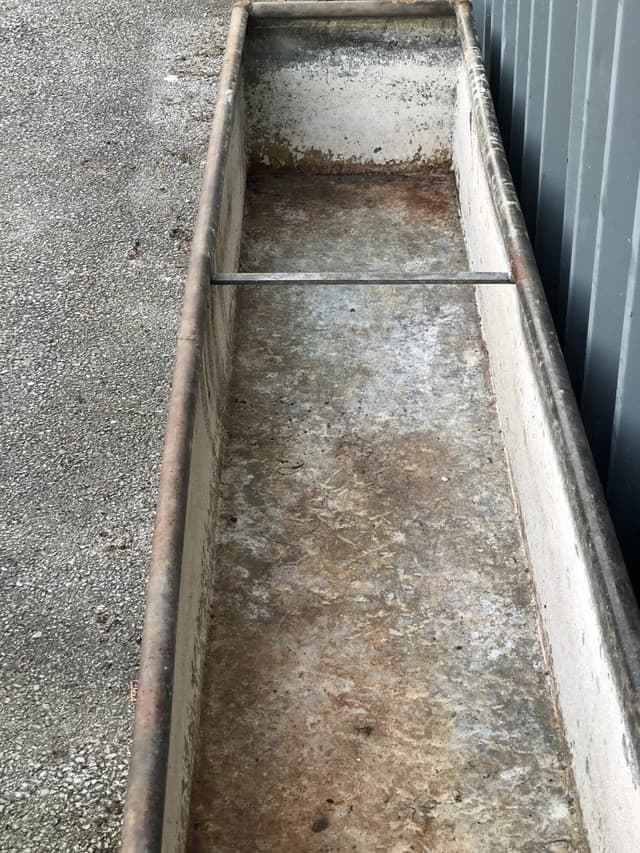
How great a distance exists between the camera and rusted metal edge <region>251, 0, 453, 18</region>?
219 inches

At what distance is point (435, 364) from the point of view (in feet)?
14.6

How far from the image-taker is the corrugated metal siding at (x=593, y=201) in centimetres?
292

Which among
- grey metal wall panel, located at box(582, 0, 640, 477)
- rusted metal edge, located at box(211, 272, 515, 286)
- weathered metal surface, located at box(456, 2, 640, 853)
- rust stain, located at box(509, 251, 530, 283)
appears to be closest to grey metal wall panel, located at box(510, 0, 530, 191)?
weathered metal surface, located at box(456, 2, 640, 853)

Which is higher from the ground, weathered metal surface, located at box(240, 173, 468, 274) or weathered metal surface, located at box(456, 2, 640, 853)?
weathered metal surface, located at box(456, 2, 640, 853)

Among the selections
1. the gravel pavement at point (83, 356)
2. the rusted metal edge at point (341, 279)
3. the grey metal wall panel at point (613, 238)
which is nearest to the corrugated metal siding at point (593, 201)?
the grey metal wall panel at point (613, 238)

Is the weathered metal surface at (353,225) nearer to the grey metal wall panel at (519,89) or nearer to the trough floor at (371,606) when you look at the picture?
the trough floor at (371,606)

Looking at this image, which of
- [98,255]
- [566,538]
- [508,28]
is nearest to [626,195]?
[566,538]

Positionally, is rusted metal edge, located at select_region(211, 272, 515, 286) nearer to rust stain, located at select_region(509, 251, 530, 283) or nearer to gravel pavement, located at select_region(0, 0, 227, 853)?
rust stain, located at select_region(509, 251, 530, 283)

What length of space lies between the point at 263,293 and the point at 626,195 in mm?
2136

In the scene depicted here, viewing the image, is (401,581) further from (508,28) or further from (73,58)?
(73,58)

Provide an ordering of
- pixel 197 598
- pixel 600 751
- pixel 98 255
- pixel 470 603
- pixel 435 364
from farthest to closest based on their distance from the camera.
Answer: pixel 98 255 → pixel 435 364 → pixel 470 603 → pixel 197 598 → pixel 600 751

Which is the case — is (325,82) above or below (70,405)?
above

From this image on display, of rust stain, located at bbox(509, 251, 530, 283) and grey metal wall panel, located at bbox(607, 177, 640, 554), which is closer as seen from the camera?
grey metal wall panel, located at bbox(607, 177, 640, 554)

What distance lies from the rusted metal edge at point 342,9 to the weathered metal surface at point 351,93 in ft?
0.13
